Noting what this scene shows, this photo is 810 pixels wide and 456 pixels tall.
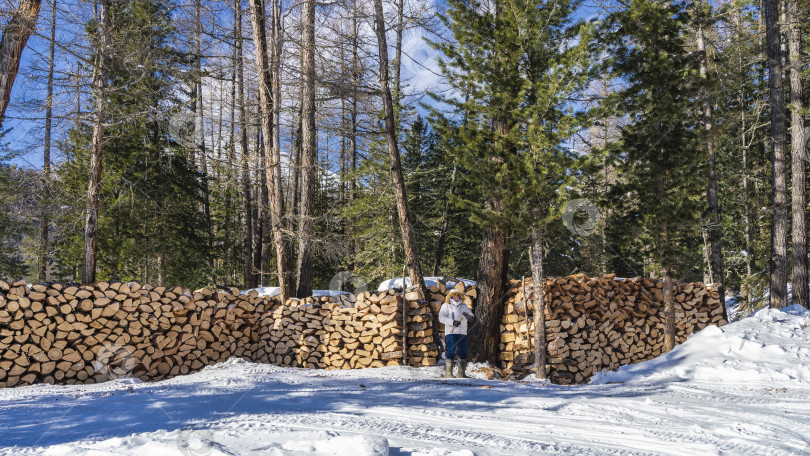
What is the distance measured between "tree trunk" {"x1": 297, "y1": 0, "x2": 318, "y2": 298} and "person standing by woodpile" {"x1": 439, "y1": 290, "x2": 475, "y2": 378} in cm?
339

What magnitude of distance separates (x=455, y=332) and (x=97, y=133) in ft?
28.1

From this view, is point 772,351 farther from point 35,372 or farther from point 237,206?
point 237,206

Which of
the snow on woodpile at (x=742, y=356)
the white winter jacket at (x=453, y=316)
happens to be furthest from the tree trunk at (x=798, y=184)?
the white winter jacket at (x=453, y=316)

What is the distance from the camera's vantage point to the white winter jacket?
8.41m

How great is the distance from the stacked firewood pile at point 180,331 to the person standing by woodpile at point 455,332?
34.3 inches

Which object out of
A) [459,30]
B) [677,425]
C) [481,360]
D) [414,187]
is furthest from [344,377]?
[414,187]

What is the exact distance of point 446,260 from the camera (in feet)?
58.4

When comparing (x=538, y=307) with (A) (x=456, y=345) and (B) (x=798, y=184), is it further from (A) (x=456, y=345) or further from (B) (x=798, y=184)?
(B) (x=798, y=184)

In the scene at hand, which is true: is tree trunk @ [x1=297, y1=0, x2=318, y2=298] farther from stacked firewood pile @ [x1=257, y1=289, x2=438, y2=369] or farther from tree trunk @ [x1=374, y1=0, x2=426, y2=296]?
tree trunk @ [x1=374, y1=0, x2=426, y2=296]

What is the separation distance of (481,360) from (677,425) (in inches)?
191

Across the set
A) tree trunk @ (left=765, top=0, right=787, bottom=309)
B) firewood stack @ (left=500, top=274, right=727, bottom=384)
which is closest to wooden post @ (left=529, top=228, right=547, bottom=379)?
firewood stack @ (left=500, top=274, right=727, bottom=384)

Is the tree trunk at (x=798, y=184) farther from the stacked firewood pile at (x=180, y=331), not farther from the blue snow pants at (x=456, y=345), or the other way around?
the stacked firewood pile at (x=180, y=331)

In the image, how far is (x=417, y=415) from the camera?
4777mm

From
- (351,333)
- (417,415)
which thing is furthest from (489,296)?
(417,415)
